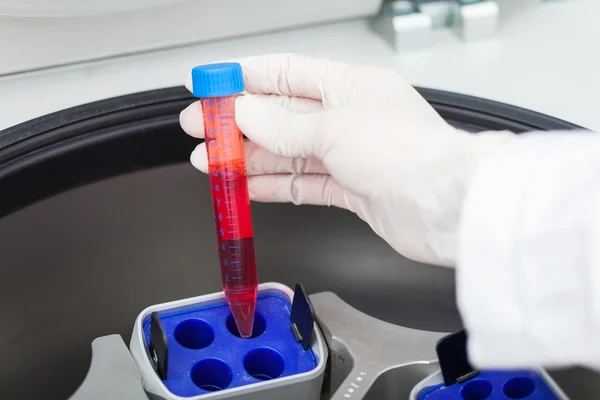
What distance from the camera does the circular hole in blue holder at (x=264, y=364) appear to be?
2.47 feet

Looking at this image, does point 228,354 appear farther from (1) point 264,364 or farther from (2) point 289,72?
(2) point 289,72

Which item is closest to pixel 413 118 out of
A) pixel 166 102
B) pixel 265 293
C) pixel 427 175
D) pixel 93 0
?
pixel 427 175

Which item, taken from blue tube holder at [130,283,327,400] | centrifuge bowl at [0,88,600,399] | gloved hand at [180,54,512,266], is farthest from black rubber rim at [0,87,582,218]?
blue tube holder at [130,283,327,400]

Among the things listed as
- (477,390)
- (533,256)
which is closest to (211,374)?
(477,390)

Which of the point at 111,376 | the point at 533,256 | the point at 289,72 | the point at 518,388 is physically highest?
the point at 289,72

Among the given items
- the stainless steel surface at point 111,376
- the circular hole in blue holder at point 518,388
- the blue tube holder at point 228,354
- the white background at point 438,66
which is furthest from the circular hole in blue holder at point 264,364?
the white background at point 438,66

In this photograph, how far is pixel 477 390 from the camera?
0.73 metres

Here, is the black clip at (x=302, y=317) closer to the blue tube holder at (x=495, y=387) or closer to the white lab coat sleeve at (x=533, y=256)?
the blue tube holder at (x=495, y=387)

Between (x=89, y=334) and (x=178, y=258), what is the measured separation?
0.16 metres

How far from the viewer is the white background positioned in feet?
3.14

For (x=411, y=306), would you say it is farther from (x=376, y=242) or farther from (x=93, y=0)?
(x=93, y=0)

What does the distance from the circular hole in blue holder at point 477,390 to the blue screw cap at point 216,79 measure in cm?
42

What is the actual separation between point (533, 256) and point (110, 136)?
62 centimetres

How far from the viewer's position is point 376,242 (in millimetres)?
975
